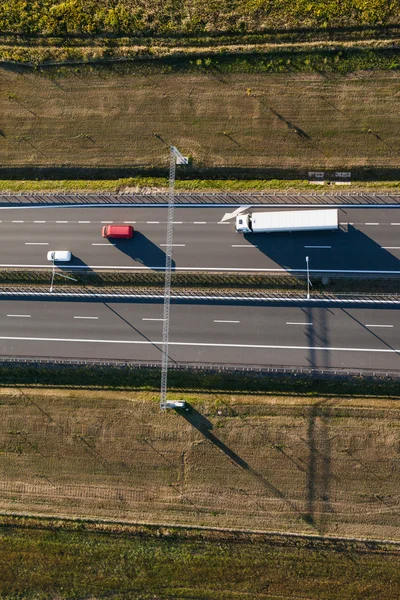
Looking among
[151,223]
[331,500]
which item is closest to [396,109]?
[151,223]

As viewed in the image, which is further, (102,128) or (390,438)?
(102,128)

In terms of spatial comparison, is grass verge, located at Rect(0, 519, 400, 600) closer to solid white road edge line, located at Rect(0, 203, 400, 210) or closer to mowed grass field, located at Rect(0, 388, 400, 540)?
mowed grass field, located at Rect(0, 388, 400, 540)

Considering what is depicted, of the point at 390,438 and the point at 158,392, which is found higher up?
the point at 158,392

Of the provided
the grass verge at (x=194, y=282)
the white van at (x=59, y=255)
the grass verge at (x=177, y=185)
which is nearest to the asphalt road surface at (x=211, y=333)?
the grass verge at (x=194, y=282)

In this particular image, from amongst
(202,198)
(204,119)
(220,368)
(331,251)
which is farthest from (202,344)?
(204,119)

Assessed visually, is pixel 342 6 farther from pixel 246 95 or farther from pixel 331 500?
pixel 331 500

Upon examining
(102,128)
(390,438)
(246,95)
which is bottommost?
(390,438)

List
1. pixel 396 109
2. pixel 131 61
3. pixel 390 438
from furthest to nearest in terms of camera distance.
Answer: pixel 131 61 < pixel 396 109 < pixel 390 438

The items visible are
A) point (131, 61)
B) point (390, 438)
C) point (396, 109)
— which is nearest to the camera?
point (390, 438)

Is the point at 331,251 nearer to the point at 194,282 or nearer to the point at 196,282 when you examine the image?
the point at 196,282
